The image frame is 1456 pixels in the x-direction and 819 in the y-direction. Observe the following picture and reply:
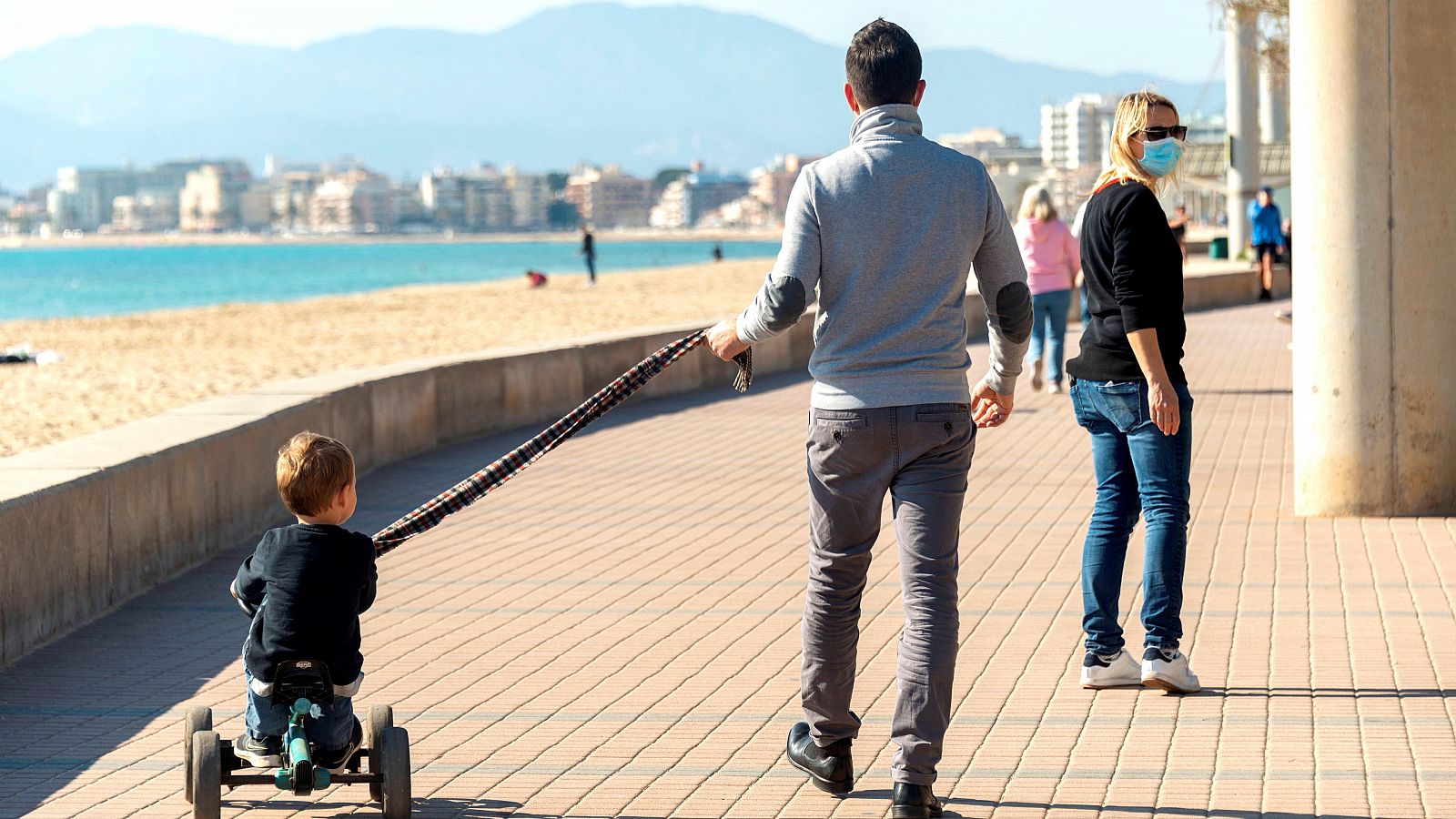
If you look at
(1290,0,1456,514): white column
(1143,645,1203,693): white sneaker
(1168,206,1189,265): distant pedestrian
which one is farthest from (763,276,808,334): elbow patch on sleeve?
(1168,206,1189,265): distant pedestrian

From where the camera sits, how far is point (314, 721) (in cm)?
434

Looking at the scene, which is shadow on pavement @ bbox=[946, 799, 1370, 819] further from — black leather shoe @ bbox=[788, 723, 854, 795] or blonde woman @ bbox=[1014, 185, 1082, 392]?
blonde woman @ bbox=[1014, 185, 1082, 392]

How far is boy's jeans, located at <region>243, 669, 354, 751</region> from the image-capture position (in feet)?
14.3

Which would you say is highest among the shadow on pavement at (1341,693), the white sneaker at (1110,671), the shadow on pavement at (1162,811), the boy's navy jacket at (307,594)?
the boy's navy jacket at (307,594)

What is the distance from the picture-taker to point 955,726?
5.26m

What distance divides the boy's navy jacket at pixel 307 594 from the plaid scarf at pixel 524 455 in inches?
16.5

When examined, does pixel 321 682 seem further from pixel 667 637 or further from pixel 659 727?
pixel 667 637

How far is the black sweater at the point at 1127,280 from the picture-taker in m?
5.42

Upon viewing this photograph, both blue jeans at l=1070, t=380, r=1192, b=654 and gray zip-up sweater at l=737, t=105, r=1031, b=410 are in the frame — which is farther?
blue jeans at l=1070, t=380, r=1192, b=654

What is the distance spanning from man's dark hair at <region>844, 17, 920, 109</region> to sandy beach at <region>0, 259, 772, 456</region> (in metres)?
10.3

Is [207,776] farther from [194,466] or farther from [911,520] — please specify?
[194,466]

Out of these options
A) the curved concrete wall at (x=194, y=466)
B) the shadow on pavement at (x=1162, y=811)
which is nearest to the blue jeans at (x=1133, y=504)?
the shadow on pavement at (x=1162, y=811)

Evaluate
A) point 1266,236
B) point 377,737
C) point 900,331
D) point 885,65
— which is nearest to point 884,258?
point 900,331

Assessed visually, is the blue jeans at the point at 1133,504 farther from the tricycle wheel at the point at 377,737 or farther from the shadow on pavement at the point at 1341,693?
the tricycle wheel at the point at 377,737
